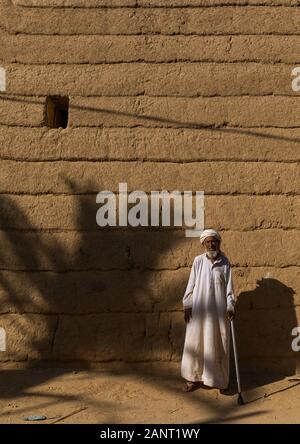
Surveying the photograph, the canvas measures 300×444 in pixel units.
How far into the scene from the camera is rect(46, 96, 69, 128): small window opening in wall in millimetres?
5230

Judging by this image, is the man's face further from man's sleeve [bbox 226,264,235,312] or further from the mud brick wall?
the mud brick wall

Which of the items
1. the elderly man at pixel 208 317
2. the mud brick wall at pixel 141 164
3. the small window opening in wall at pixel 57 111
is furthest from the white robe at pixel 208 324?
the small window opening in wall at pixel 57 111

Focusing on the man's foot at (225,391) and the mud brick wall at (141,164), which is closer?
the man's foot at (225,391)

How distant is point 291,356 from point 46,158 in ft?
9.37

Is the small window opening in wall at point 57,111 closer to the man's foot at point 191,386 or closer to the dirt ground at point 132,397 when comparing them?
the dirt ground at point 132,397

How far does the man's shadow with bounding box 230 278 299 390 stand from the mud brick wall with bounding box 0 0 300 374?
1 centimetres

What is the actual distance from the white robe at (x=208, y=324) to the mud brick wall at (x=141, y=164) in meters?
0.32

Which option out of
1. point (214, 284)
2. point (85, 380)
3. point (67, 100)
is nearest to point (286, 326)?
point (214, 284)

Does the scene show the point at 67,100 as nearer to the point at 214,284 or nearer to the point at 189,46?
the point at 189,46

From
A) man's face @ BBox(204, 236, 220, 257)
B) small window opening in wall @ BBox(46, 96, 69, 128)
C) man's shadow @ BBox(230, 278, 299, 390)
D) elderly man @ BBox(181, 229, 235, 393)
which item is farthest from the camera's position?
small window opening in wall @ BBox(46, 96, 69, 128)

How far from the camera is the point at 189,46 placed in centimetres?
521

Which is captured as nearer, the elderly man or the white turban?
the elderly man

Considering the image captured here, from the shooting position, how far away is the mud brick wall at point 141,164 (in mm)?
4848

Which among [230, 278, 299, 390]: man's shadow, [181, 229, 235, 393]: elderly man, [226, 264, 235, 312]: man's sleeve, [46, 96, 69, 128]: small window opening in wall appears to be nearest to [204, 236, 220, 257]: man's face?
[181, 229, 235, 393]: elderly man
